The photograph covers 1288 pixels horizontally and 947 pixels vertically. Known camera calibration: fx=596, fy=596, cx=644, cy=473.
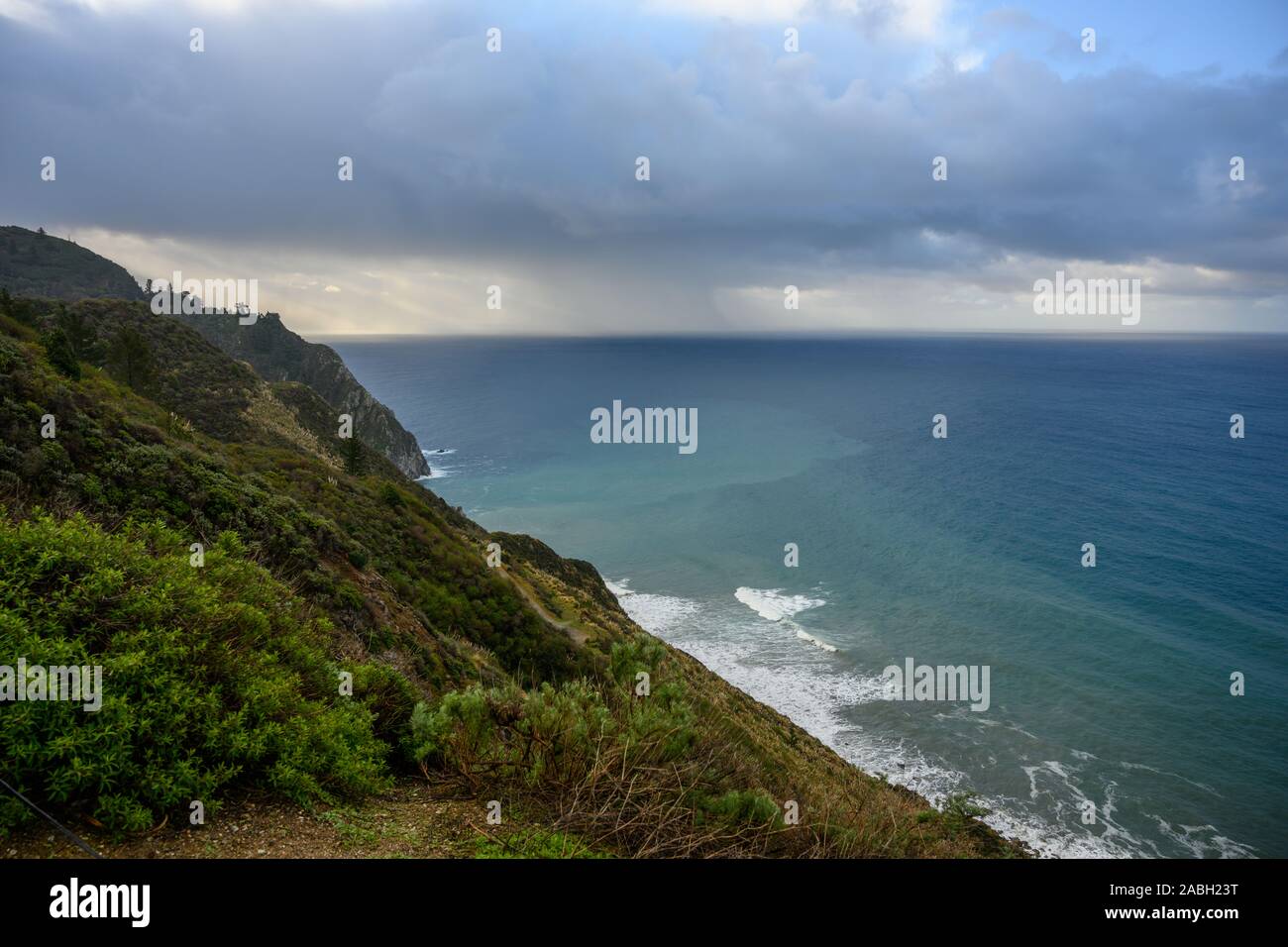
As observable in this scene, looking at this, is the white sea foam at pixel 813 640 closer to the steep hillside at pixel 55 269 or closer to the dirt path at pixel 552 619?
the dirt path at pixel 552 619

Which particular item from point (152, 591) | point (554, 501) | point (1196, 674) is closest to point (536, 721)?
point (152, 591)

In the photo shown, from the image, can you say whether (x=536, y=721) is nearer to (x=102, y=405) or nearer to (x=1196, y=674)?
(x=102, y=405)

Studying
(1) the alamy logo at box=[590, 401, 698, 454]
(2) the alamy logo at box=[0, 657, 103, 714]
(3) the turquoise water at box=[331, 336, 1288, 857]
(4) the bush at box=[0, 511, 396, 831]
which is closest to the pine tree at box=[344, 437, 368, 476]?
(3) the turquoise water at box=[331, 336, 1288, 857]

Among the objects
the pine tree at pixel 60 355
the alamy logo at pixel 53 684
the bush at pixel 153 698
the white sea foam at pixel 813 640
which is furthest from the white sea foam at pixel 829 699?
the pine tree at pixel 60 355

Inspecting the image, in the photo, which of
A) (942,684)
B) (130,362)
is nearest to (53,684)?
(942,684)

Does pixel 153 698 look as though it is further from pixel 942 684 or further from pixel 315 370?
pixel 315 370

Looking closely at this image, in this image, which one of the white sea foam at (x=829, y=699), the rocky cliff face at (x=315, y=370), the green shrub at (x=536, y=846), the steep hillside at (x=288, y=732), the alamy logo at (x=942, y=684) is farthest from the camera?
the rocky cliff face at (x=315, y=370)
